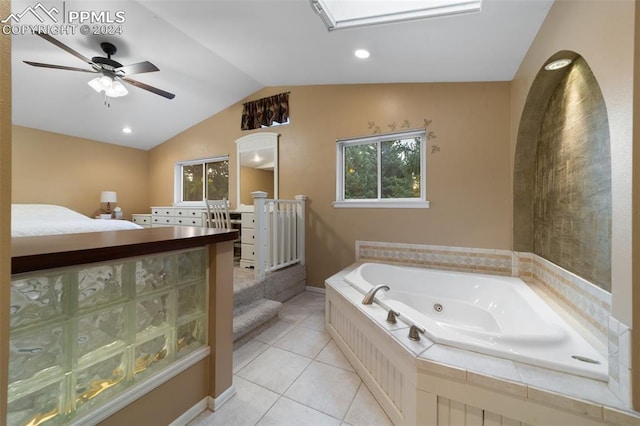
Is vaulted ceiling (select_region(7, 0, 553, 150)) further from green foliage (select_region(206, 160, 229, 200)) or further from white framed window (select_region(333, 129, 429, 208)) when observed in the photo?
green foliage (select_region(206, 160, 229, 200))

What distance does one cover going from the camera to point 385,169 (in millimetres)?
2986

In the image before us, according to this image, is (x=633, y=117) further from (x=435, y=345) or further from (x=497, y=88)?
(x=497, y=88)

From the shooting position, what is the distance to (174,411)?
3.92ft

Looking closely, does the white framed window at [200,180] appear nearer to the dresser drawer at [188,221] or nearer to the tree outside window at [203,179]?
the tree outside window at [203,179]

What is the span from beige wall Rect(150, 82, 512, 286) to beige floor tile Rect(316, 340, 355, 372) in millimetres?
1216

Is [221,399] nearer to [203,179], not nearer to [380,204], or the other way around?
[380,204]

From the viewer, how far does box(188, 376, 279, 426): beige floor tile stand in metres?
1.28

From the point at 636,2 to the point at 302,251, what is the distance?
3.04 metres

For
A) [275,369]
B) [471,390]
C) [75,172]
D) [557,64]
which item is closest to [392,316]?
[471,390]

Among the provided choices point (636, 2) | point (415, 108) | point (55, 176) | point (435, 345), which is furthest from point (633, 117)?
point (55, 176)

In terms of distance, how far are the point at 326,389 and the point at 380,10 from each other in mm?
2576

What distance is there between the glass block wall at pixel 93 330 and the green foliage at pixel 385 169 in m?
2.21

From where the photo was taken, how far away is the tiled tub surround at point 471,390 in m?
0.90

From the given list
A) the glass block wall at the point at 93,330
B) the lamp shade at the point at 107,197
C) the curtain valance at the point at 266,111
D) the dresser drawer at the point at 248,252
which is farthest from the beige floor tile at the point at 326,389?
the lamp shade at the point at 107,197
